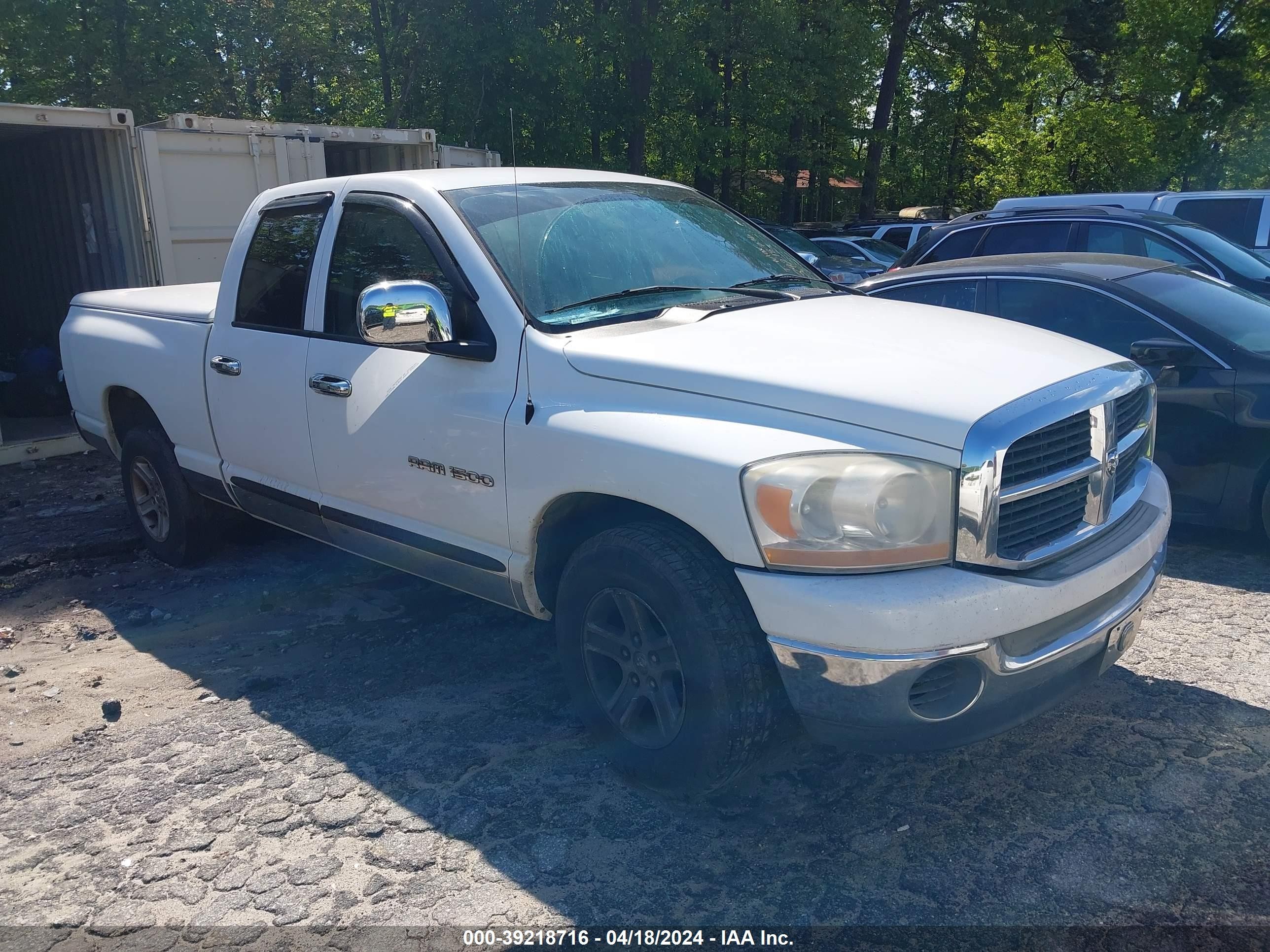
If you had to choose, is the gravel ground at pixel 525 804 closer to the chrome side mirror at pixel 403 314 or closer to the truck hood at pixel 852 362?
the truck hood at pixel 852 362

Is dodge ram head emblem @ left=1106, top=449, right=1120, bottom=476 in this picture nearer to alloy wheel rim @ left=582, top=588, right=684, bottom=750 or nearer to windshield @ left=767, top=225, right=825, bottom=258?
alloy wheel rim @ left=582, top=588, right=684, bottom=750

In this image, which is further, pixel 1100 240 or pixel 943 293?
pixel 1100 240

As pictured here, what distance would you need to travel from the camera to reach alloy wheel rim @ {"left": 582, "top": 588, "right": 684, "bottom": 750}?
10.3 ft

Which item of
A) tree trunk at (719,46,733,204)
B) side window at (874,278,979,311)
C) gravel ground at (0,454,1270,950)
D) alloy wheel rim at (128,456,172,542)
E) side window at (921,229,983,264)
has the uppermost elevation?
tree trunk at (719,46,733,204)

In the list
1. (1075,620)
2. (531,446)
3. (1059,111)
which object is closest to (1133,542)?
(1075,620)

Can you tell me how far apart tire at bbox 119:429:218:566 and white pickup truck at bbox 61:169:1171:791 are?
3.03 ft

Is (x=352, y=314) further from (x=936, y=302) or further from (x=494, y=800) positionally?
(x=936, y=302)

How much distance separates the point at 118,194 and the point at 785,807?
8749 millimetres

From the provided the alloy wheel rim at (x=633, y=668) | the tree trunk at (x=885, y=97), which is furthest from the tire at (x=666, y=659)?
the tree trunk at (x=885, y=97)

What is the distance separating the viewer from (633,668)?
3.25 metres

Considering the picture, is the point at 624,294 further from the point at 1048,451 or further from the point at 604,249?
the point at 1048,451

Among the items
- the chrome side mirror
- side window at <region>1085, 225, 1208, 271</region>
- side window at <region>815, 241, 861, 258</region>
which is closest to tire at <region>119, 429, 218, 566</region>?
the chrome side mirror

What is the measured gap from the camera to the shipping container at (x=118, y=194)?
29.7 ft

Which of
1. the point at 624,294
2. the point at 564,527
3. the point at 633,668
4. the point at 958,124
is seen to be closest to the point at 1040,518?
the point at 633,668
